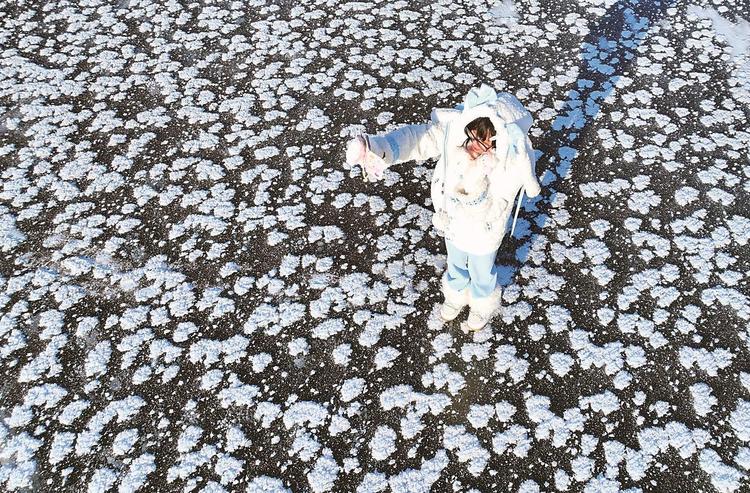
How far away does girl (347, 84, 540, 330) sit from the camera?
2.14 m

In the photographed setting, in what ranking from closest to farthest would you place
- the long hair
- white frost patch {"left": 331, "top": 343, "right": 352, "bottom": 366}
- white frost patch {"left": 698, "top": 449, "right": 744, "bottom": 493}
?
the long hair
white frost patch {"left": 698, "top": 449, "right": 744, "bottom": 493}
white frost patch {"left": 331, "top": 343, "right": 352, "bottom": 366}

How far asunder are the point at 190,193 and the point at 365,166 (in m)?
2.30

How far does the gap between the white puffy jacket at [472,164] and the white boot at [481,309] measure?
1.47 feet

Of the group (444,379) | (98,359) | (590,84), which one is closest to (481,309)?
(444,379)

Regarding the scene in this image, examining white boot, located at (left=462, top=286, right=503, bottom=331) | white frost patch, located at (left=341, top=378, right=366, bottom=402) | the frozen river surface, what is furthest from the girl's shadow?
white frost patch, located at (left=341, top=378, right=366, bottom=402)

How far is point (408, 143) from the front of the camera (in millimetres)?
2334

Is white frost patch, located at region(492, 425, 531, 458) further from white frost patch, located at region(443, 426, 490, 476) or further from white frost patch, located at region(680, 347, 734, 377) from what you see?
white frost patch, located at region(680, 347, 734, 377)

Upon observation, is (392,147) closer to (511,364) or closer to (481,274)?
(481,274)

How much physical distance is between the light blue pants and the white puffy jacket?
0.10 metres

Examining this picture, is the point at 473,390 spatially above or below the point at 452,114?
below

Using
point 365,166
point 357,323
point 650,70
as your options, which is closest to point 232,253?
point 357,323

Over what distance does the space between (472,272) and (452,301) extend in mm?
309

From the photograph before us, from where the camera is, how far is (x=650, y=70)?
4996 millimetres

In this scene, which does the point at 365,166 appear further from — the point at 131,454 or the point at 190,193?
the point at 190,193
